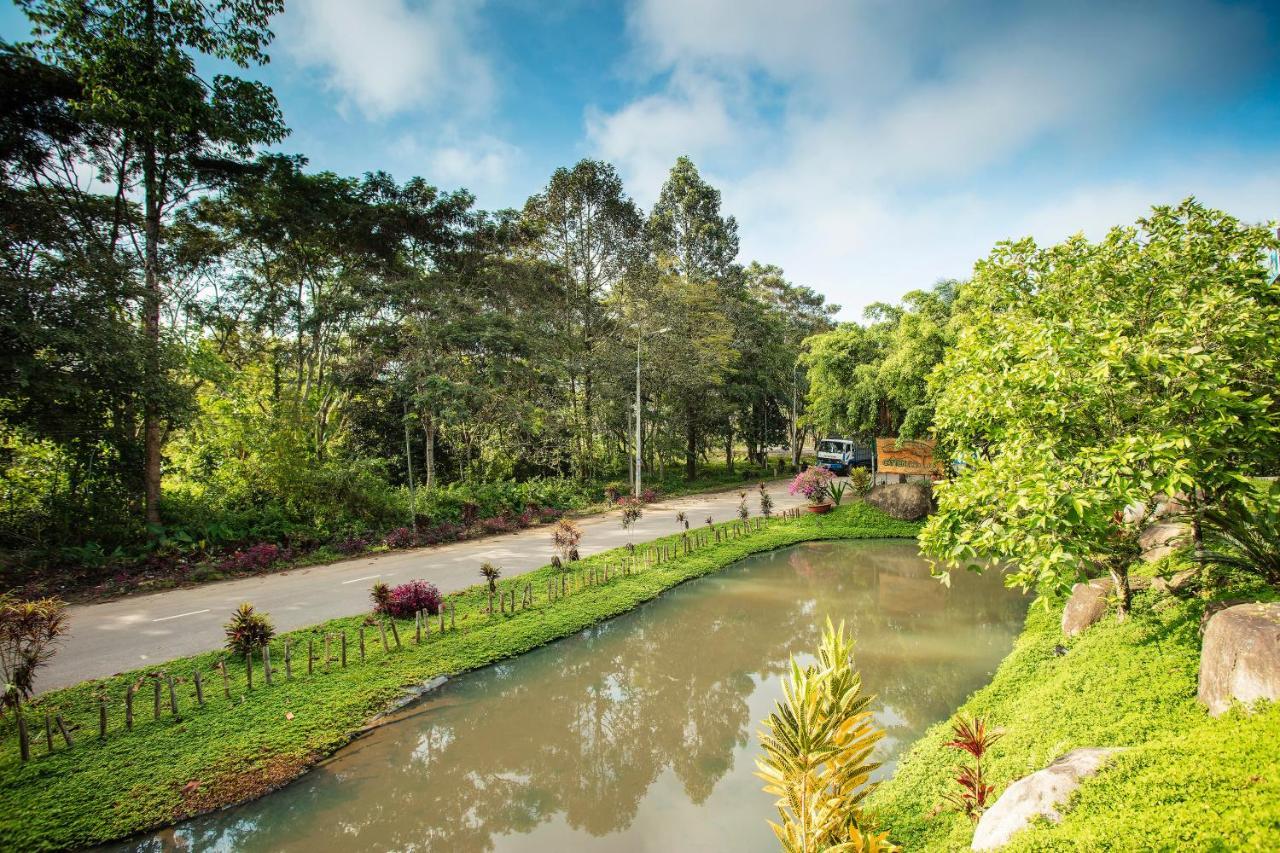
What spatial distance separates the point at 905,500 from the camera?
17719 mm

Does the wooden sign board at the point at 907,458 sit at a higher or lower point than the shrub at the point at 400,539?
higher

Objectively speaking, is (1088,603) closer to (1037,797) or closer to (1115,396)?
(1115,396)

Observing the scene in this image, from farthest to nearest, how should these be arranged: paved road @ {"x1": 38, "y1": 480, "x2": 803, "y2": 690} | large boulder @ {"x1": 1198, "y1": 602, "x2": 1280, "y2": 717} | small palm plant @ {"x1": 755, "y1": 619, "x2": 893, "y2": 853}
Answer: paved road @ {"x1": 38, "y1": 480, "x2": 803, "y2": 690} → large boulder @ {"x1": 1198, "y1": 602, "x2": 1280, "y2": 717} → small palm plant @ {"x1": 755, "y1": 619, "x2": 893, "y2": 853}

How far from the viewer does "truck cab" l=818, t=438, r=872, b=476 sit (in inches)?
1047

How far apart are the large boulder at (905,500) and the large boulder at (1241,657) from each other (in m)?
13.8

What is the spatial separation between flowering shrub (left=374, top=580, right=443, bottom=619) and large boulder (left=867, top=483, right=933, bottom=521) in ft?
48.6

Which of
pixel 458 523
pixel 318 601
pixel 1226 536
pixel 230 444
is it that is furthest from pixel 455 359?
pixel 1226 536

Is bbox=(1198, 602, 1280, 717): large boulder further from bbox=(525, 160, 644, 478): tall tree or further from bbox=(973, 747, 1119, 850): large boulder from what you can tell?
bbox=(525, 160, 644, 478): tall tree

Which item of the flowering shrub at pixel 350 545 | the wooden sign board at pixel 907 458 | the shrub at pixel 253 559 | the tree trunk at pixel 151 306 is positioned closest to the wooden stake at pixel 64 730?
the shrub at pixel 253 559

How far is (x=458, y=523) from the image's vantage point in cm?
1681

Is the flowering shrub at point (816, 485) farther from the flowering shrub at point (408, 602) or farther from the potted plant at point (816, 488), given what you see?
the flowering shrub at point (408, 602)

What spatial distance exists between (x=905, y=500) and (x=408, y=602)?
607 inches

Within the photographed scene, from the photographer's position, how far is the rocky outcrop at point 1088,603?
23.4 feet

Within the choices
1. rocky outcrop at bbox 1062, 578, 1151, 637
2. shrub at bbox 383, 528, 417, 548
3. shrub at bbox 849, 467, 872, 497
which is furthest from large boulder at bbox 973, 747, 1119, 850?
shrub at bbox 849, 467, 872, 497
